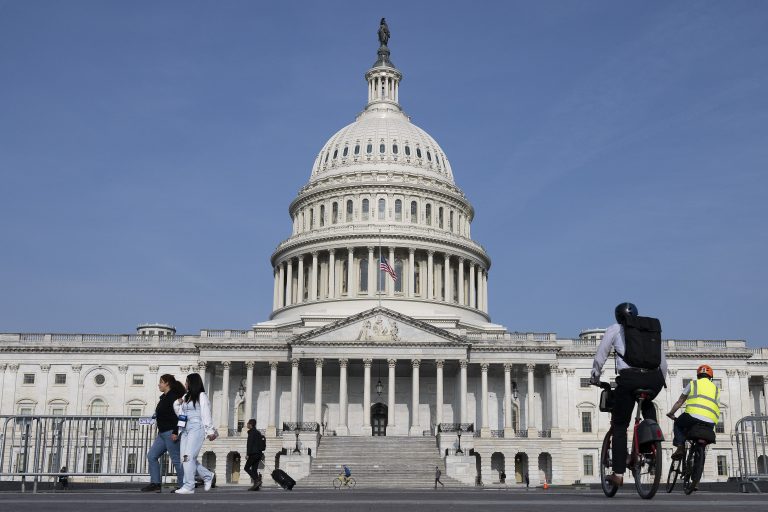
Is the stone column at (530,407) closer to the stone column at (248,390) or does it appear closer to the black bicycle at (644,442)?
the stone column at (248,390)

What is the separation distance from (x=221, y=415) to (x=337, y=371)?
445 inches

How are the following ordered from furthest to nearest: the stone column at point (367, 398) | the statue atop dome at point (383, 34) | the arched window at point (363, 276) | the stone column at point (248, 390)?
the statue atop dome at point (383, 34) < the arched window at point (363, 276) < the stone column at point (248, 390) < the stone column at point (367, 398)

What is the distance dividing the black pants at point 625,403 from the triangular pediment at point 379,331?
6837 centimetres

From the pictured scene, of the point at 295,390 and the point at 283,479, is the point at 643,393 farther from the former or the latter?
the point at 295,390

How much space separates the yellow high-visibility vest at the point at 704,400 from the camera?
1852 cm

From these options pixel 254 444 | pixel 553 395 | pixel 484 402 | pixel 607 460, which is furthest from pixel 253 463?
pixel 553 395

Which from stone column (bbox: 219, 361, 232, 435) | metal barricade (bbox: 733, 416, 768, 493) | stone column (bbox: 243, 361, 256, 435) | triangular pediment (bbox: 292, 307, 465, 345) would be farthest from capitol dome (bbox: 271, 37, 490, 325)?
metal barricade (bbox: 733, 416, 768, 493)

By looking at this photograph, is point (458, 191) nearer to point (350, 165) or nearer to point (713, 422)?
point (350, 165)

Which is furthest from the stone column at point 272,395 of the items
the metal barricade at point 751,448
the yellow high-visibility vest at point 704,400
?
the yellow high-visibility vest at point 704,400

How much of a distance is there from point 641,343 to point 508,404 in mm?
71310

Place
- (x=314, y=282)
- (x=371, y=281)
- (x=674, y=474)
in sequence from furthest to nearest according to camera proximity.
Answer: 1. (x=314, y=282)
2. (x=371, y=281)
3. (x=674, y=474)

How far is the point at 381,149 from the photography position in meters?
111

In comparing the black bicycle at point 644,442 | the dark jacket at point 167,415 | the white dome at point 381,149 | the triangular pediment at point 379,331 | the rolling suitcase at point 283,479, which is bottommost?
the rolling suitcase at point 283,479

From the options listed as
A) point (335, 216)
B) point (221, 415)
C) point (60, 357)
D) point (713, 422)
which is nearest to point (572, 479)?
point (221, 415)
